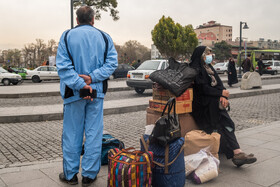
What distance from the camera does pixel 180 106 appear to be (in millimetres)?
4039

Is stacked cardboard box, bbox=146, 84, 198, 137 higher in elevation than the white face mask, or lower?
lower

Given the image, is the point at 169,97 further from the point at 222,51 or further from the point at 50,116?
the point at 222,51

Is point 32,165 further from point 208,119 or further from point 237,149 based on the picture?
point 237,149

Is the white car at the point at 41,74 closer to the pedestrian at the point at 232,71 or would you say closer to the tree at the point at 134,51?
the pedestrian at the point at 232,71

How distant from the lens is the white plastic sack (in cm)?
339

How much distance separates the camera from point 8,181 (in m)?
3.41

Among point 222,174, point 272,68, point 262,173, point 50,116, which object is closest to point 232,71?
point 50,116

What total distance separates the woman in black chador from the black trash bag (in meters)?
0.15

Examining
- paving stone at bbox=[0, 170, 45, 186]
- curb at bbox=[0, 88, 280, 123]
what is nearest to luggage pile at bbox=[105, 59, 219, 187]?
paving stone at bbox=[0, 170, 45, 186]

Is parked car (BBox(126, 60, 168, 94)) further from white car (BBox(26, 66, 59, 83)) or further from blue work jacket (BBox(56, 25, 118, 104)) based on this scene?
white car (BBox(26, 66, 59, 83))

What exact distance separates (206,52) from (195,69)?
322 millimetres

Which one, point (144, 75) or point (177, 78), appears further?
point (144, 75)

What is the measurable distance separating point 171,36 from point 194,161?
5531 centimetres

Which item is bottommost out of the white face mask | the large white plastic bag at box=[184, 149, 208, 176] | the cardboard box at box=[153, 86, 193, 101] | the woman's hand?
the large white plastic bag at box=[184, 149, 208, 176]
